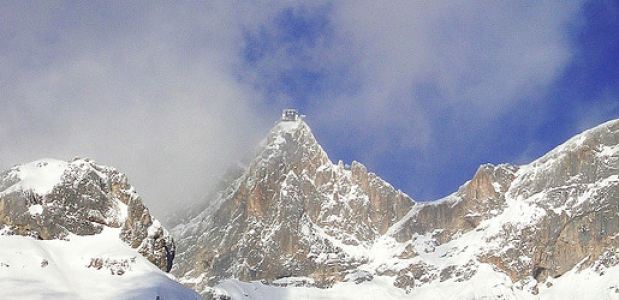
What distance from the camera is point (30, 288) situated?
534 ft

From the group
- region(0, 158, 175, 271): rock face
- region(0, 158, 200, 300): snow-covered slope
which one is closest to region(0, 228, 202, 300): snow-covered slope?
region(0, 158, 200, 300): snow-covered slope

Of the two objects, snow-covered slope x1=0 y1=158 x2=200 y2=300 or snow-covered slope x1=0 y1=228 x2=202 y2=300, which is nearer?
snow-covered slope x1=0 y1=228 x2=202 y2=300

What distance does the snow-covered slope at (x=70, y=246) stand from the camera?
167750mm

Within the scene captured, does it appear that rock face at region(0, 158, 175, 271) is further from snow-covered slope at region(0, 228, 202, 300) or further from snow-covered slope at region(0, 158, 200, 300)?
snow-covered slope at region(0, 228, 202, 300)

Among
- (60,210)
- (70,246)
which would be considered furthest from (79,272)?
(60,210)

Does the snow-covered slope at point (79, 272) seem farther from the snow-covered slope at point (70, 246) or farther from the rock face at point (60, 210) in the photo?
the rock face at point (60, 210)

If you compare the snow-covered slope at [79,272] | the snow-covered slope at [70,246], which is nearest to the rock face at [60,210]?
the snow-covered slope at [70,246]

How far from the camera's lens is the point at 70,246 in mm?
187125

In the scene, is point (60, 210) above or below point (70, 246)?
above

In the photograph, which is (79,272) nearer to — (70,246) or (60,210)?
(70,246)

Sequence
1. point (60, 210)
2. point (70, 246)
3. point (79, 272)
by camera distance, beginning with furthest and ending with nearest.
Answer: point (60, 210) < point (70, 246) < point (79, 272)

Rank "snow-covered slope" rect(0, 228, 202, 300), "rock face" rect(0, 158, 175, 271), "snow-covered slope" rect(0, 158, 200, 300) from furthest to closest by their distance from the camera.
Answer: "rock face" rect(0, 158, 175, 271)
"snow-covered slope" rect(0, 158, 200, 300)
"snow-covered slope" rect(0, 228, 202, 300)

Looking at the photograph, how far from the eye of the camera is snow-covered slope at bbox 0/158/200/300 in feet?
550

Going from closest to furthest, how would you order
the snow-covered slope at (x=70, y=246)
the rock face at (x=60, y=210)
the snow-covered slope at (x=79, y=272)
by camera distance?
1. the snow-covered slope at (x=79, y=272)
2. the snow-covered slope at (x=70, y=246)
3. the rock face at (x=60, y=210)
